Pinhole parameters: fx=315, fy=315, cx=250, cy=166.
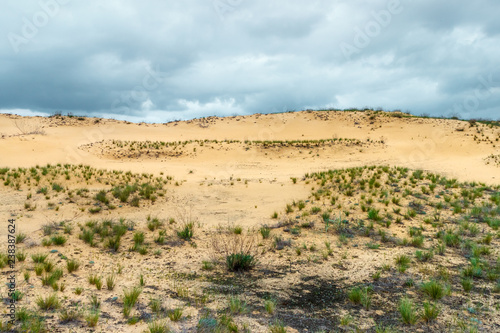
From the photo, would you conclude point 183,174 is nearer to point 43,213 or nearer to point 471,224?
point 43,213

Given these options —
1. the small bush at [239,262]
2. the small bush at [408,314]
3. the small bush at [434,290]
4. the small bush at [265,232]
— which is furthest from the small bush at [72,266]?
the small bush at [434,290]

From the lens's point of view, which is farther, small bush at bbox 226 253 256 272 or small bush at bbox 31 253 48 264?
small bush at bbox 226 253 256 272

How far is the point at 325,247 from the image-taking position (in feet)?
30.6

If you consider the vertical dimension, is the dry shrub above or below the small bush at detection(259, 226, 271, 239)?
below

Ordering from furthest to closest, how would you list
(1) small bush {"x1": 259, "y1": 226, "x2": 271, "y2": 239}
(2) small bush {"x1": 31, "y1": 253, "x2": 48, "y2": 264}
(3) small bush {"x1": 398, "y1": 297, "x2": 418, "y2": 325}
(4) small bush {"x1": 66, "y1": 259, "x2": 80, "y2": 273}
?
(1) small bush {"x1": 259, "y1": 226, "x2": 271, "y2": 239} → (2) small bush {"x1": 31, "y1": 253, "x2": 48, "y2": 264} → (4) small bush {"x1": 66, "y1": 259, "x2": 80, "y2": 273} → (3) small bush {"x1": 398, "y1": 297, "x2": 418, "y2": 325}

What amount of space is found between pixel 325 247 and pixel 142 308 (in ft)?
18.2

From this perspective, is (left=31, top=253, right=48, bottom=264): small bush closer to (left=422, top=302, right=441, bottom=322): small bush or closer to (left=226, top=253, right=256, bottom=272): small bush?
(left=226, top=253, right=256, bottom=272): small bush

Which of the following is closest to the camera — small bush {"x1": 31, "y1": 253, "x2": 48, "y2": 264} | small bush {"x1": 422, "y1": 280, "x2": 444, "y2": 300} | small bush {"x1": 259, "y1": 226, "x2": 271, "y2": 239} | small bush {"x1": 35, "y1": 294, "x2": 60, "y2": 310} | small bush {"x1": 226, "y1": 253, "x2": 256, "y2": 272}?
small bush {"x1": 35, "y1": 294, "x2": 60, "y2": 310}

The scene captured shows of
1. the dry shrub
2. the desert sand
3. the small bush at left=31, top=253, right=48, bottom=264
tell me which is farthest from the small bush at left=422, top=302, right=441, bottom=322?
the small bush at left=31, top=253, right=48, bottom=264

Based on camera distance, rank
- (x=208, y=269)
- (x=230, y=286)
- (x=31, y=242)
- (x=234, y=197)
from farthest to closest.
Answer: (x=234, y=197) < (x=31, y=242) < (x=208, y=269) < (x=230, y=286)

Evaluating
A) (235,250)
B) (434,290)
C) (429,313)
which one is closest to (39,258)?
(235,250)

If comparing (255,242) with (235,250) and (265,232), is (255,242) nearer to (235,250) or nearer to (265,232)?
(265,232)

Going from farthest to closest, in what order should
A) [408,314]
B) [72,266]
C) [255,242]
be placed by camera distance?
1. [255,242]
2. [72,266]
3. [408,314]

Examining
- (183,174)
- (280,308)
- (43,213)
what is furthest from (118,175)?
(280,308)
